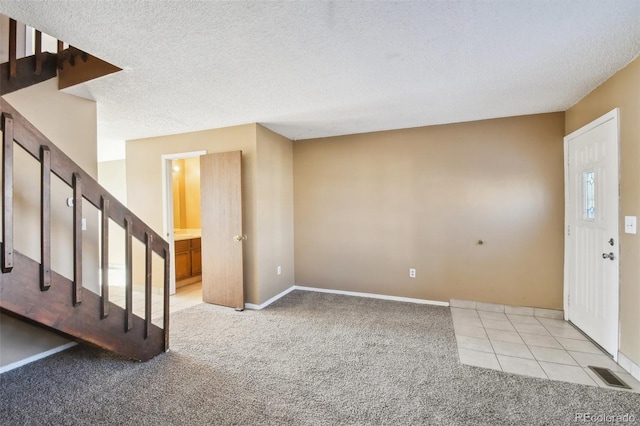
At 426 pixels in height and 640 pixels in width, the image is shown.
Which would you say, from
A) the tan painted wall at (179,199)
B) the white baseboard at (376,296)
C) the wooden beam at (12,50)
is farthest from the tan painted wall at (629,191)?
the tan painted wall at (179,199)

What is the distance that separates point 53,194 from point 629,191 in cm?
481

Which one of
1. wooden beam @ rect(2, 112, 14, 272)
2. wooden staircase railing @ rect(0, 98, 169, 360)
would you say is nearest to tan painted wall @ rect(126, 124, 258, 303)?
wooden staircase railing @ rect(0, 98, 169, 360)

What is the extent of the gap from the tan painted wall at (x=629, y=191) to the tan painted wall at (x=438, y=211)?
3.27 ft

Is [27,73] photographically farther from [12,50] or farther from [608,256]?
[608,256]

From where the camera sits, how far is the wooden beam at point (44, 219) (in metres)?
1.76

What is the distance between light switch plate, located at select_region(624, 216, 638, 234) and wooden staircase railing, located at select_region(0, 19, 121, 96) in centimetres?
412

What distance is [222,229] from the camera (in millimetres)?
3729

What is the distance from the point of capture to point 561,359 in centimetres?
241

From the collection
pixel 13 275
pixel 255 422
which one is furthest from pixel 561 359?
pixel 13 275

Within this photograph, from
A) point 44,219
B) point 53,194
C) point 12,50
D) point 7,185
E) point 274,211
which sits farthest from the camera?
point 274,211

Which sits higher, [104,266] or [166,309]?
[104,266]

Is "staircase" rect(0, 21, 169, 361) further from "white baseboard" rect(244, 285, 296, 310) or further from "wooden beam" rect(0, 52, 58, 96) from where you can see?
"white baseboard" rect(244, 285, 296, 310)

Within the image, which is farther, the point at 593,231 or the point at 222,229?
the point at 222,229

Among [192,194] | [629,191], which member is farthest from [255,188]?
[629,191]
